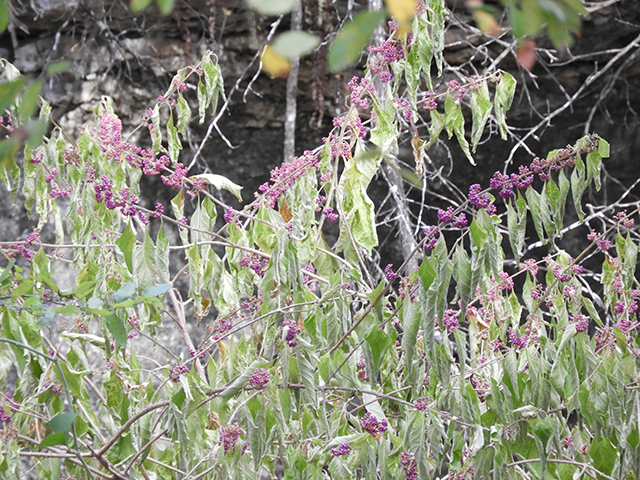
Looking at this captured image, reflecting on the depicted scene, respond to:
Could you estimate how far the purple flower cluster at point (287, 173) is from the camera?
1.34 m

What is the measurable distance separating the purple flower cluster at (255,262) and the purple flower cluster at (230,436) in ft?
1.13

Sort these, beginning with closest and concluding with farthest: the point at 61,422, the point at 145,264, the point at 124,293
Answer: the point at 61,422
the point at 124,293
the point at 145,264

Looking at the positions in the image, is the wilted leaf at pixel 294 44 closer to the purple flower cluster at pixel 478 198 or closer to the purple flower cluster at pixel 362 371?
the purple flower cluster at pixel 478 198

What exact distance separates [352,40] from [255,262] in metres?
1.02

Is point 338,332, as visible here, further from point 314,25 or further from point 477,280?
point 314,25

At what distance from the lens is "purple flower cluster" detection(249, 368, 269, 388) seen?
108 cm

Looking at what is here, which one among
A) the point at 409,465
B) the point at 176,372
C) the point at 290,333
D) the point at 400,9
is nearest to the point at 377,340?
the point at 290,333

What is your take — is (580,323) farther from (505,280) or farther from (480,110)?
(480,110)

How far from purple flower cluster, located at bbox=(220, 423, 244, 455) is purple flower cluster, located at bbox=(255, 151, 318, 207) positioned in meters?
0.47

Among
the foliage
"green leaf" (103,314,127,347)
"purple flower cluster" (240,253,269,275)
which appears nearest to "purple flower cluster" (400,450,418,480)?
the foliage

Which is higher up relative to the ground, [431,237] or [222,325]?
[431,237]

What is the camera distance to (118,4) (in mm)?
2846

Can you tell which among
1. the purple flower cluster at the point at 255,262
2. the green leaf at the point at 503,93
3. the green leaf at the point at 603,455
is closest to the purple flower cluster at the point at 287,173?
the purple flower cluster at the point at 255,262

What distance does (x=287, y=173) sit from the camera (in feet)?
4.56
